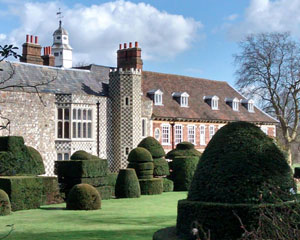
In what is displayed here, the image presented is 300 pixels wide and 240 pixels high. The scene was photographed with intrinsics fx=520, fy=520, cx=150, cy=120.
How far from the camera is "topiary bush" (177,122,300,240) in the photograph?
28.6 feet

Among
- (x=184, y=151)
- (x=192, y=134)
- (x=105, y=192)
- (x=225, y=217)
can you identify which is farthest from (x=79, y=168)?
(x=192, y=134)

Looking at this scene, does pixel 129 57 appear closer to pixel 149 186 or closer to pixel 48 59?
pixel 48 59

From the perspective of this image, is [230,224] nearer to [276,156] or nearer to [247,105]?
[276,156]

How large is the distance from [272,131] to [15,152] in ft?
99.1

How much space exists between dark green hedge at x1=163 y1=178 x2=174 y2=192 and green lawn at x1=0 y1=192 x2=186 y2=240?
20.4 feet

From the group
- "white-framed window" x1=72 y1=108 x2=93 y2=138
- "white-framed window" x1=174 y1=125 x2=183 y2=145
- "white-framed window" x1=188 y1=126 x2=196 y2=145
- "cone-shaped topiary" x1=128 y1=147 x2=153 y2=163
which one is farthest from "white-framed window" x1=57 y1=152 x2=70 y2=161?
"white-framed window" x1=188 y1=126 x2=196 y2=145

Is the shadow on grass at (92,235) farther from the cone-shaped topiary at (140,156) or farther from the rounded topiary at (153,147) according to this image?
the rounded topiary at (153,147)

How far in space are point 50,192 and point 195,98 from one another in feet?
71.1

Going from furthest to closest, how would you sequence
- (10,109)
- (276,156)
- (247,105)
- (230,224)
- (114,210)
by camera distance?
(247,105) → (10,109) → (114,210) → (276,156) → (230,224)

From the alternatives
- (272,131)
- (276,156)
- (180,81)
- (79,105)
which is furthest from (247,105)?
(276,156)

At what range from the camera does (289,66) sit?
4128 centimetres

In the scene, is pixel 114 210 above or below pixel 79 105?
below

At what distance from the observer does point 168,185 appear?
93.8 ft

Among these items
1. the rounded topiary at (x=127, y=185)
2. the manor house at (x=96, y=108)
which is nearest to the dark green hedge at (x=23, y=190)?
the rounded topiary at (x=127, y=185)
